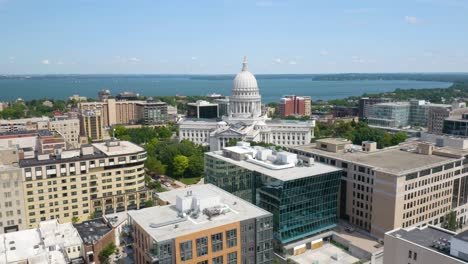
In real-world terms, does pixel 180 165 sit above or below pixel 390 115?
below

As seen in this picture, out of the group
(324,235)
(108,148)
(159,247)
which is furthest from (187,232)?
(108,148)

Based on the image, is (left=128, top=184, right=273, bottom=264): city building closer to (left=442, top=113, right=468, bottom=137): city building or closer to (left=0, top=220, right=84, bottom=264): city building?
(left=0, top=220, right=84, bottom=264): city building

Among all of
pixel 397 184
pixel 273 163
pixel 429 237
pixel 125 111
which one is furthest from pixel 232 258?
pixel 125 111

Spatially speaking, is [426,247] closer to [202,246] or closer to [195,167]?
[202,246]

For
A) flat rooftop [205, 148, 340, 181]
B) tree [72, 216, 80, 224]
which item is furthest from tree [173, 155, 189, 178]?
flat rooftop [205, 148, 340, 181]

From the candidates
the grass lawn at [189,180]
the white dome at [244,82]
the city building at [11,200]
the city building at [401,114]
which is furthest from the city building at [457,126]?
the city building at [11,200]

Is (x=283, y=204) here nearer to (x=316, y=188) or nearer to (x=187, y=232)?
(x=316, y=188)
